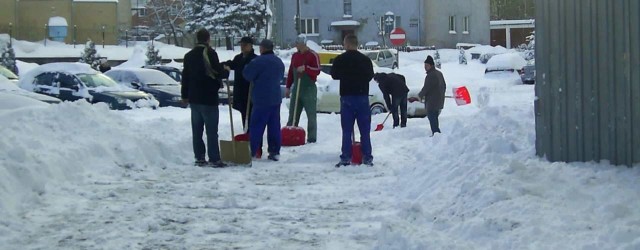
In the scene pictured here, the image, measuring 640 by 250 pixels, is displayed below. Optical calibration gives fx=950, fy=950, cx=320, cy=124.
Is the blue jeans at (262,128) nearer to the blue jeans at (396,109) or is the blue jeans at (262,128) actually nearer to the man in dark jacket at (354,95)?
the man in dark jacket at (354,95)

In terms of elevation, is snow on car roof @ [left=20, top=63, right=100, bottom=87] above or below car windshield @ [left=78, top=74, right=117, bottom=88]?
above

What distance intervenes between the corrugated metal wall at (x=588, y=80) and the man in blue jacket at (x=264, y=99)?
4.50m

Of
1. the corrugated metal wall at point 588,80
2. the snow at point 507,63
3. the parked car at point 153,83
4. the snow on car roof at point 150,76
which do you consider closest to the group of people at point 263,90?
the corrugated metal wall at point 588,80

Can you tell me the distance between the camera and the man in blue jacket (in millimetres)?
12578

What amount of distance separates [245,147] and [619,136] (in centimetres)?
533

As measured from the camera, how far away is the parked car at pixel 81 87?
80.8 feet

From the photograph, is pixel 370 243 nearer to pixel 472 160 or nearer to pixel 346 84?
pixel 472 160

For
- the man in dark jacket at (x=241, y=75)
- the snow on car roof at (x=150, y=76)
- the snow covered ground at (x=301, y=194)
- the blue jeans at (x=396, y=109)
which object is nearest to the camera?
the snow covered ground at (x=301, y=194)

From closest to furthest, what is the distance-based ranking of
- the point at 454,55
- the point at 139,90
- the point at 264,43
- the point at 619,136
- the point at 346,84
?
the point at 619,136 < the point at 346,84 < the point at 264,43 < the point at 139,90 < the point at 454,55

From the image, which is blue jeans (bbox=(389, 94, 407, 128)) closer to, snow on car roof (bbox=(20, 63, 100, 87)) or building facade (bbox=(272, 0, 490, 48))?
snow on car roof (bbox=(20, 63, 100, 87))

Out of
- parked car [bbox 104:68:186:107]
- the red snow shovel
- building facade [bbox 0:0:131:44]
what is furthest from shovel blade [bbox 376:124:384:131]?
building facade [bbox 0:0:131:44]

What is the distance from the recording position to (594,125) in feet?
26.9

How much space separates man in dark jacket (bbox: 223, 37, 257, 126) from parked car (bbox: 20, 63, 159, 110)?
1133 centimetres

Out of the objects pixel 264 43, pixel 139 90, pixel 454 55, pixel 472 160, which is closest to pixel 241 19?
pixel 454 55
